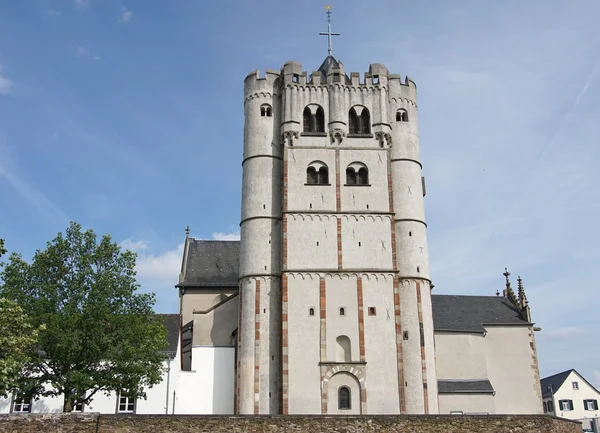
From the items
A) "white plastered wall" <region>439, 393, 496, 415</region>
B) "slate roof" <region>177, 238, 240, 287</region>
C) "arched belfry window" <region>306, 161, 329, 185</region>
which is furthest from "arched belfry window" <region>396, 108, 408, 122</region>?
"white plastered wall" <region>439, 393, 496, 415</region>

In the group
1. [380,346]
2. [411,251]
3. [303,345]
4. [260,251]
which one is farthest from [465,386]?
[260,251]

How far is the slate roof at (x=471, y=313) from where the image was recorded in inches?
1639

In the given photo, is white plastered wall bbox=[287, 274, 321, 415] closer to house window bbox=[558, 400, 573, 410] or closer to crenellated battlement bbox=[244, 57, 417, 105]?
crenellated battlement bbox=[244, 57, 417, 105]

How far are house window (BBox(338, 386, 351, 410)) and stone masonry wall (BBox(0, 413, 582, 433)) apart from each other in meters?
11.4

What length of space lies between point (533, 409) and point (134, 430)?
2809cm

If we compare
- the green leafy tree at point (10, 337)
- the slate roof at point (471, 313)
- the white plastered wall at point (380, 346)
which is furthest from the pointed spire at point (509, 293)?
the green leafy tree at point (10, 337)

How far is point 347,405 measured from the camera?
33.8m

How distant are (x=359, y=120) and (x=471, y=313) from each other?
14793mm

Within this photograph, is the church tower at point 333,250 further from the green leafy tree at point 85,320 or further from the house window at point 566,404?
the house window at point 566,404

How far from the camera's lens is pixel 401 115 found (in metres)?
40.5

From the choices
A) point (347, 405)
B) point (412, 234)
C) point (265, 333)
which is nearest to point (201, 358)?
point (265, 333)

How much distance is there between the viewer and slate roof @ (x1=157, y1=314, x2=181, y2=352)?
3497 cm

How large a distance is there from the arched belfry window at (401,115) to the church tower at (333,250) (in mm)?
73

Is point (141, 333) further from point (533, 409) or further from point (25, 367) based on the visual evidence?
point (533, 409)
